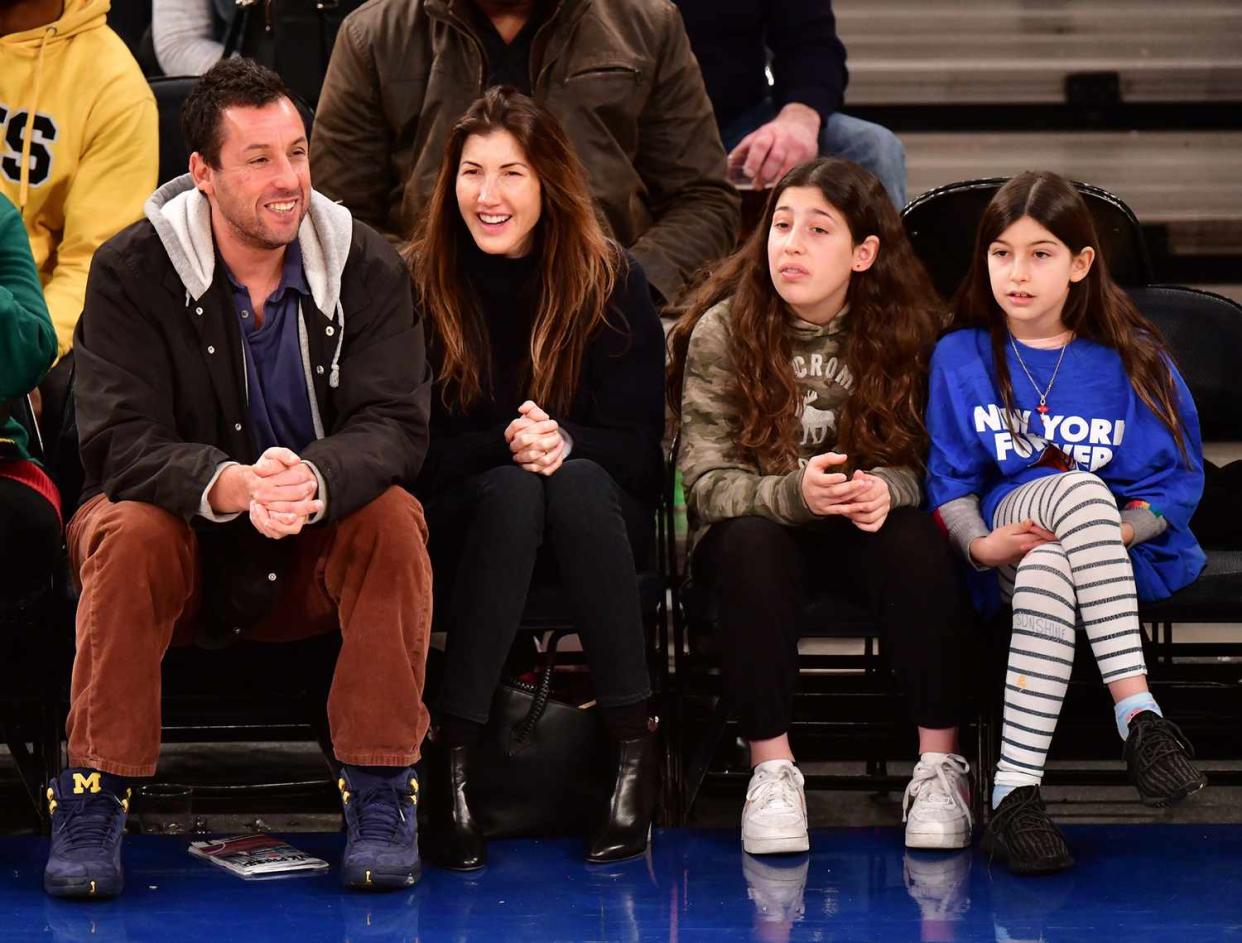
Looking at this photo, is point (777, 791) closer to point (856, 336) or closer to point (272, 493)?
point (856, 336)

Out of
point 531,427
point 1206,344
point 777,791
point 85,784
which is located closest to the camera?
point 85,784

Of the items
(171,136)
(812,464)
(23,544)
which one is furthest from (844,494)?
(171,136)

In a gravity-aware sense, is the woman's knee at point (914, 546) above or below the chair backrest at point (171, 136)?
below

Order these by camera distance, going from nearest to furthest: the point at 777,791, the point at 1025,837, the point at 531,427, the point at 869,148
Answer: the point at 1025,837 → the point at 777,791 → the point at 531,427 → the point at 869,148

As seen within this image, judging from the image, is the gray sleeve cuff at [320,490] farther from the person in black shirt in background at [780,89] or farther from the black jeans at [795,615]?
the person in black shirt in background at [780,89]

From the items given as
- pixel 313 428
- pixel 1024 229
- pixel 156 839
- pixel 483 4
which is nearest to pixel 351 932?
pixel 156 839

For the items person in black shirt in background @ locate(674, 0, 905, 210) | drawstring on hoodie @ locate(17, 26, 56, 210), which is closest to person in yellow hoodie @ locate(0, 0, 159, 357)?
drawstring on hoodie @ locate(17, 26, 56, 210)

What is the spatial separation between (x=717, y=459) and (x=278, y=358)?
29.3 inches

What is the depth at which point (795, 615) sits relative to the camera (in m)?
3.09

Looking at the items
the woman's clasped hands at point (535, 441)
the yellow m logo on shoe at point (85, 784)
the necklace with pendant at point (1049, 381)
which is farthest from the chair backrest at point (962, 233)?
the yellow m logo on shoe at point (85, 784)

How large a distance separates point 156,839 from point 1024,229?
5.76ft

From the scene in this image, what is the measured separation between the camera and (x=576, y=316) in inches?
129

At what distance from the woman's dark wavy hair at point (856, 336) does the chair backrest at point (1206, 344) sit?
47cm

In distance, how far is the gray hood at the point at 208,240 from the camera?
305 cm
